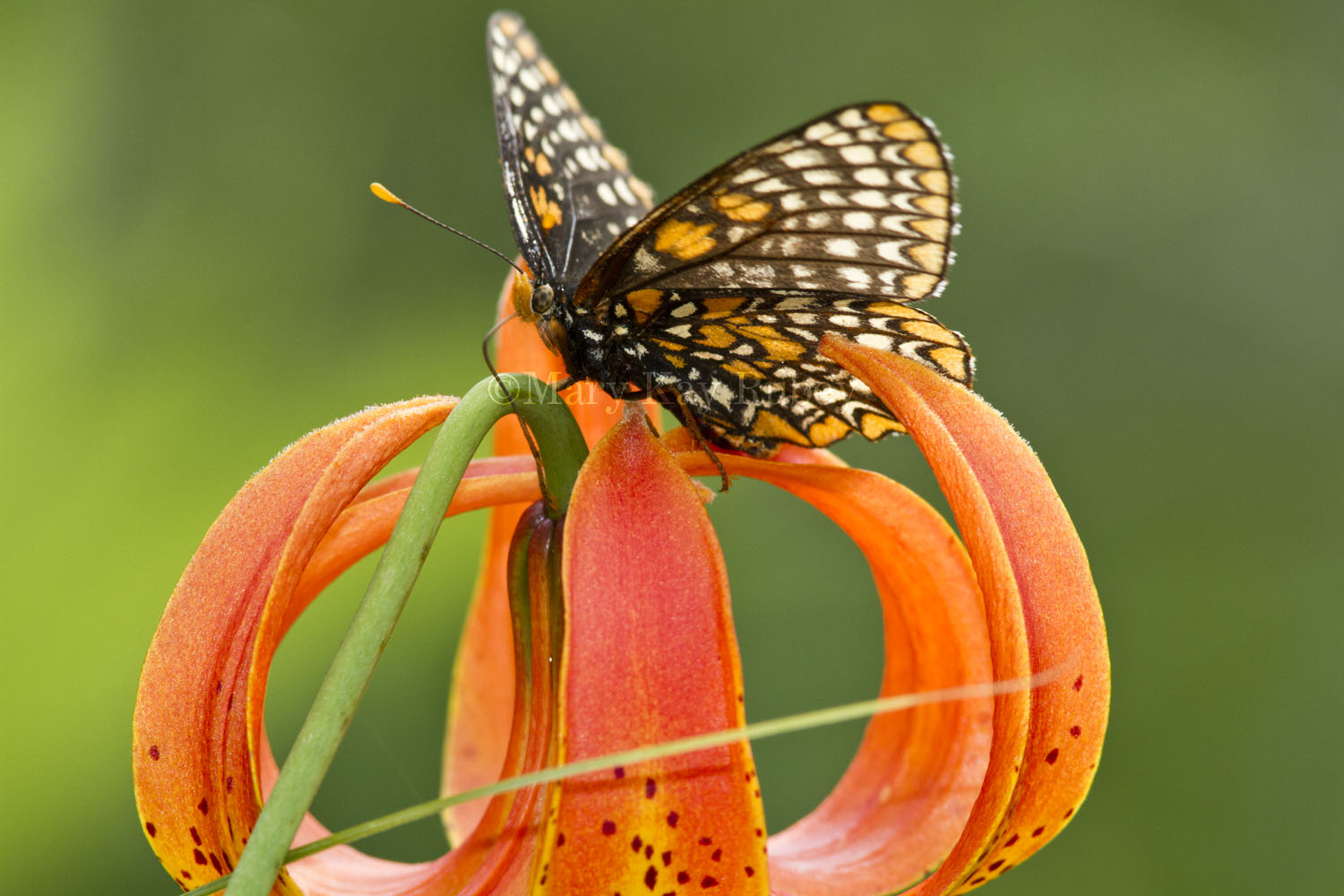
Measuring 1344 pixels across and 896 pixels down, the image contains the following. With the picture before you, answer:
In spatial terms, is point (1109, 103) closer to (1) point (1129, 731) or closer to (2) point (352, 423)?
(1) point (1129, 731)

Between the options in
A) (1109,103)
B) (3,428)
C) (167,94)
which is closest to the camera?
(3,428)

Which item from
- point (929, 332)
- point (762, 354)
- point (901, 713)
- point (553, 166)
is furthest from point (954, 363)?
point (553, 166)

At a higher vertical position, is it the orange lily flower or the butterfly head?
the butterfly head

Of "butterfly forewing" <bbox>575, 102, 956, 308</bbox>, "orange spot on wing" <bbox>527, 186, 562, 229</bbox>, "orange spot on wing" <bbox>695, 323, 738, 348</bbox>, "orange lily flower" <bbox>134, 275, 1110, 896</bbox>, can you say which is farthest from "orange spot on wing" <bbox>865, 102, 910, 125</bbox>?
"orange spot on wing" <bbox>527, 186, 562, 229</bbox>

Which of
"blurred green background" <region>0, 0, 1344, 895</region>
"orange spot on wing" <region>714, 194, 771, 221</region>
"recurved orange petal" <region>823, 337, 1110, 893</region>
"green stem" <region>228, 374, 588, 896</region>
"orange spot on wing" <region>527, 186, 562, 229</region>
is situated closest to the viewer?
"green stem" <region>228, 374, 588, 896</region>

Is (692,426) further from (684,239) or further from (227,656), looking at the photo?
(227,656)

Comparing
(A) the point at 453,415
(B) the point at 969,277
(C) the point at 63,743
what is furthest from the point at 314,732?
(B) the point at 969,277

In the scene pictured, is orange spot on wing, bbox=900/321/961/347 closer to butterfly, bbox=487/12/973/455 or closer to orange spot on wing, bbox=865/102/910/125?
butterfly, bbox=487/12/973/455
